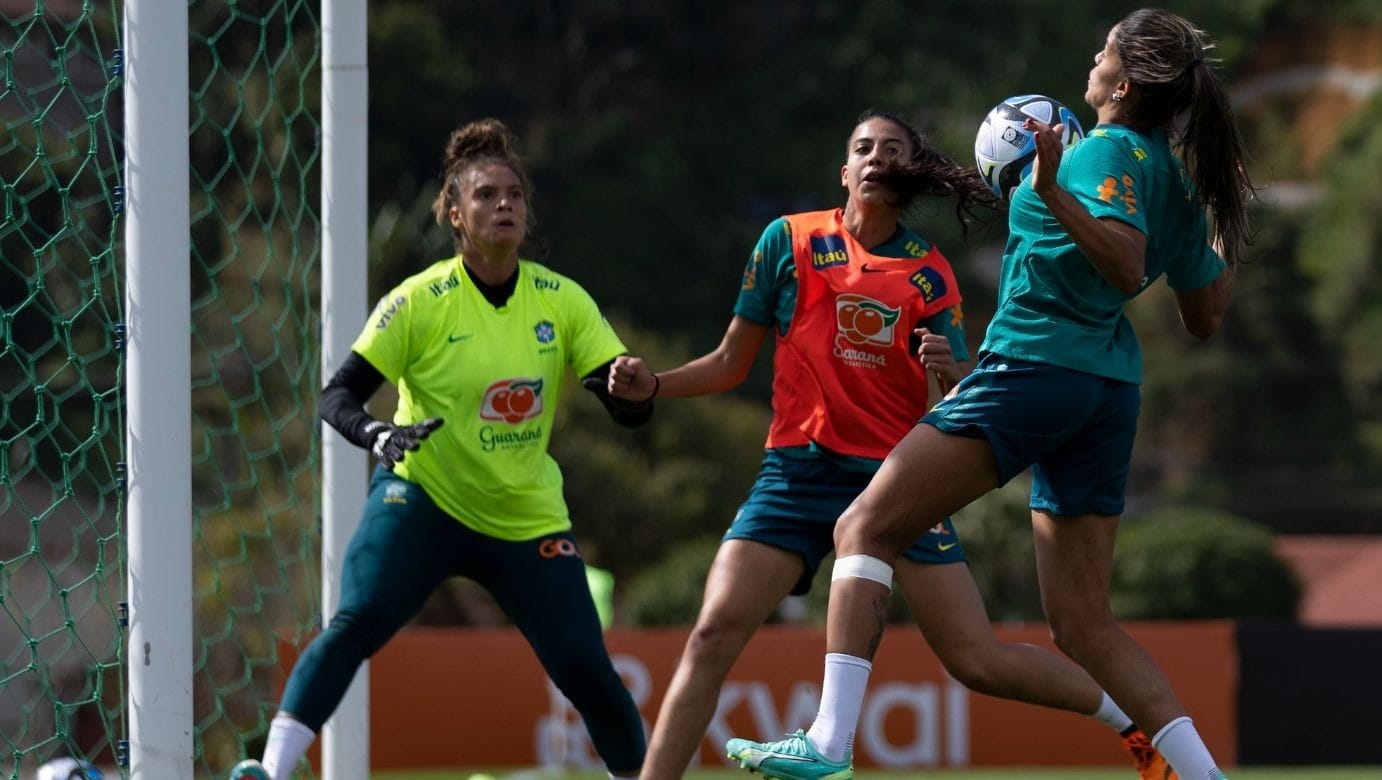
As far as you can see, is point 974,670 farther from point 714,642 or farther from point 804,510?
point 714,642

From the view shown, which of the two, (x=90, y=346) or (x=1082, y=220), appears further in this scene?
(x=90, y=346)

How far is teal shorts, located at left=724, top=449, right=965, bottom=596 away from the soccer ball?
99cm

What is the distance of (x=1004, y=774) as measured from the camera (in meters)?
12.9

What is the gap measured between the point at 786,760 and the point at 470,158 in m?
2.31

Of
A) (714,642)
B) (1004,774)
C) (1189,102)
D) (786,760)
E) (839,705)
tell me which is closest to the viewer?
(786,760)

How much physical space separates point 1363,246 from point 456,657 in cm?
3039

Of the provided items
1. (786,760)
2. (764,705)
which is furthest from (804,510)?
(764,705)

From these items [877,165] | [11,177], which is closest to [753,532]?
[877,165]

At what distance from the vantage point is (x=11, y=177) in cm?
884

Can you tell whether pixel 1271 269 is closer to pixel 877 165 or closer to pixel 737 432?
pixel 737 432

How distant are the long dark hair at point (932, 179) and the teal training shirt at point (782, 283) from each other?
14cm

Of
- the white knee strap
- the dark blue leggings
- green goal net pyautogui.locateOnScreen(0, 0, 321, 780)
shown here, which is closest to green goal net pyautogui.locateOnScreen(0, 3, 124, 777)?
green goal net pyautogui.locateOnScreen(0, 0, 321, 780)

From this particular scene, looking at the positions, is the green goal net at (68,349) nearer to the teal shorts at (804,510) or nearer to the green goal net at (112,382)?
the green goal net at (112,382)

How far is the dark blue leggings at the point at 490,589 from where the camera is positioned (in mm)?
5535
